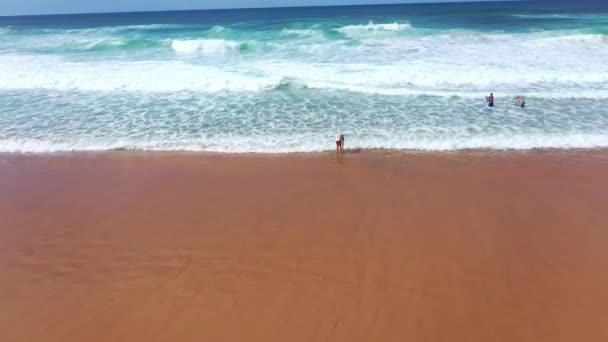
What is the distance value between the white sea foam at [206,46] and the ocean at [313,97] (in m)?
0.63

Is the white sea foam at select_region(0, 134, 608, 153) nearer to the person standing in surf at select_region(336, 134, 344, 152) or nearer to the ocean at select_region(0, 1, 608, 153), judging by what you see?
the ocean at select_region(0, 1, 608, 153)

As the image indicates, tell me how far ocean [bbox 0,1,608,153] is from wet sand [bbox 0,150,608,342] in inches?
47.5

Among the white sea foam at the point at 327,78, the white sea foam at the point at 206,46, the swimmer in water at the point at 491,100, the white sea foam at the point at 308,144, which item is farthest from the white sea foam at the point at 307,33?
the white sea foam at the point at 308,144

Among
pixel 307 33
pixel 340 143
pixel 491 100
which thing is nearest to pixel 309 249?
pixel 340 143

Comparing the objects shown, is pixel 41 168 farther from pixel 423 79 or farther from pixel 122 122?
pixel 423 79

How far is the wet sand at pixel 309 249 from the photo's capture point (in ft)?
15.1

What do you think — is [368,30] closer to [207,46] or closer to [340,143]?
[207,46]

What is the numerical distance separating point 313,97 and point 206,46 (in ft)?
50.4

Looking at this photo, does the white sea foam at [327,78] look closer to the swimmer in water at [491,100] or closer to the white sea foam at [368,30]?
the swimmer in water at [491,100]

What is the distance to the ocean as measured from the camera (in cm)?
989

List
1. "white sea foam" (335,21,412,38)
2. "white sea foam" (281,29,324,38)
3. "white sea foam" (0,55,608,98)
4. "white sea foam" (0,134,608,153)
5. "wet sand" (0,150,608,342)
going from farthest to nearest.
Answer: "white sea foam" (335,21,412,38) < "white sea foam" (281,29,324,38) < "white sea foam" (0,55,608,98) < "white sea foam" (0,134,608,153) < "wet sand" (0,150,608,342)

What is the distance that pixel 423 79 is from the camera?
1509 centimetres

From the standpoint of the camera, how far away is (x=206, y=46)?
25766 mm

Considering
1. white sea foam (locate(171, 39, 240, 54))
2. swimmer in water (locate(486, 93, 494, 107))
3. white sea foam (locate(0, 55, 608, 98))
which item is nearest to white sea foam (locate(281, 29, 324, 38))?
white sea foam (locate(171, 39, 240, 54))
